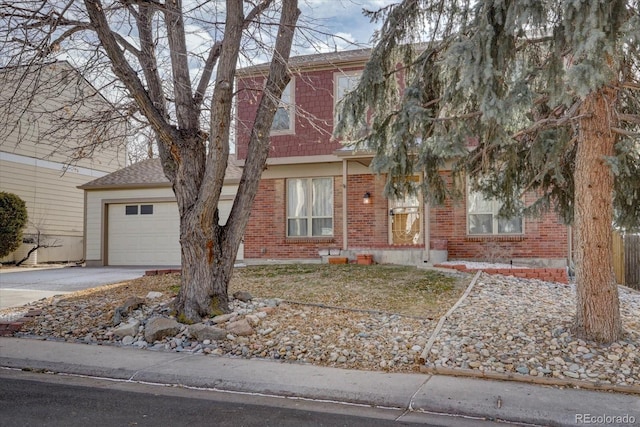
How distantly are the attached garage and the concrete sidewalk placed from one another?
1209 cm

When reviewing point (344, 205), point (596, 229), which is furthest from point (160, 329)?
point (344, 205)

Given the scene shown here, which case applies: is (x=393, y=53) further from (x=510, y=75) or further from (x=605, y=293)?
(x=605, y=293)

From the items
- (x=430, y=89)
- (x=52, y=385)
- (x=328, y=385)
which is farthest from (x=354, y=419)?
(x=430, y=89)

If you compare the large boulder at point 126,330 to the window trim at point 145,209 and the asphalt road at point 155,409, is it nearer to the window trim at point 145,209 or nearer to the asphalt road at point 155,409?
the asphalt road at point 155,409

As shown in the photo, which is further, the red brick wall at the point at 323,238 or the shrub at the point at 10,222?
the shrub at the point at 10,222

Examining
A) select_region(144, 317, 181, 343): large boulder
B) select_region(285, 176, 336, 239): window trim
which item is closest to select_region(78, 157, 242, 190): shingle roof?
select_region(285, 176, 336, 239): window trim

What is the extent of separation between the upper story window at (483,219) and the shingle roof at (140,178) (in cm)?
767

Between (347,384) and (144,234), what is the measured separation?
50.3 ft

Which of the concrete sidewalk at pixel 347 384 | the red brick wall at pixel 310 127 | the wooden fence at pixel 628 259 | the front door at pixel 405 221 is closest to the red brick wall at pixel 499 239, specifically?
the front door at pixel 405 221

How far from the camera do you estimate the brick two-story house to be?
506 inches

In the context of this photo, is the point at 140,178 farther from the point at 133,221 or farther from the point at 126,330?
the point at 126,330

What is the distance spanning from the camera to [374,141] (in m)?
7.59

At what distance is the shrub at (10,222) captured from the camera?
1822cm

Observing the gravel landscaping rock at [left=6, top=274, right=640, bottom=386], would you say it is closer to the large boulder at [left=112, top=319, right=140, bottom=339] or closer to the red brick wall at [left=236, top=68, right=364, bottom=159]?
the large boulder at [left=112, top=319, right=140, bottom=339]
